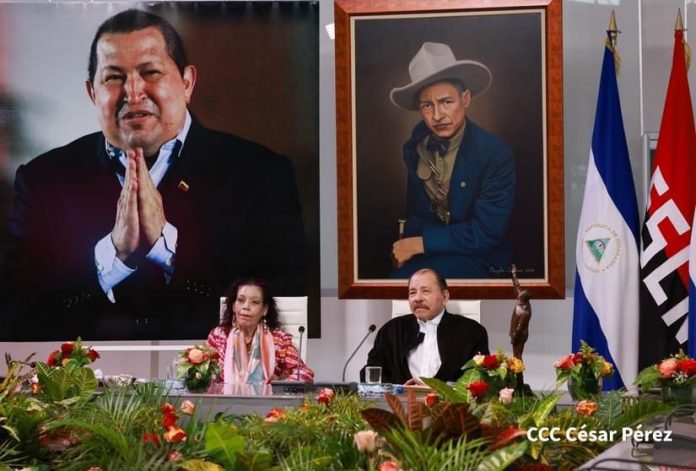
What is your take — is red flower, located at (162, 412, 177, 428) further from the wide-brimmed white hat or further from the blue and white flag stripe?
the wide-brimmed white hat

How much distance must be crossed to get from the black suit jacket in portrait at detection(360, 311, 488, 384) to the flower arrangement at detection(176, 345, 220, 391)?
1.22 metres

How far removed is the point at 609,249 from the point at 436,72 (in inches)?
58.0

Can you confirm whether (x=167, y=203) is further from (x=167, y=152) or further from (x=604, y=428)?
(x=604, y=428)

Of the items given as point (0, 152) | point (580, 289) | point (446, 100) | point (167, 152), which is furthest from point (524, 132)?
point (0, 152)

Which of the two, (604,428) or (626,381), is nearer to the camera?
(604,428)

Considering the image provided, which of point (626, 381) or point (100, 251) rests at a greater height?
point (100, 251)

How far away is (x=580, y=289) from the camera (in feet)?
19.0

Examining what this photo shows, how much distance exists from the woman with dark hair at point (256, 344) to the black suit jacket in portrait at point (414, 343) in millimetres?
444

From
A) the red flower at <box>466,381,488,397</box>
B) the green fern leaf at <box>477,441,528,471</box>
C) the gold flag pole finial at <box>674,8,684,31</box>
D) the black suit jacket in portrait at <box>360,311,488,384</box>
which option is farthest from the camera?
the gold flag pole finial at <box>674,8,684,31</box>

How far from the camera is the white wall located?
6.30m

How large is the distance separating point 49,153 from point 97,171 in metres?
0.33

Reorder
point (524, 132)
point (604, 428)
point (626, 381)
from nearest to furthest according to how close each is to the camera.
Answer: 1. point (604, 428)
2. point (626, 381)
3. point (524, 132)

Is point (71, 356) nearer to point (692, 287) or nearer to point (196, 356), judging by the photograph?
point (196, 356)

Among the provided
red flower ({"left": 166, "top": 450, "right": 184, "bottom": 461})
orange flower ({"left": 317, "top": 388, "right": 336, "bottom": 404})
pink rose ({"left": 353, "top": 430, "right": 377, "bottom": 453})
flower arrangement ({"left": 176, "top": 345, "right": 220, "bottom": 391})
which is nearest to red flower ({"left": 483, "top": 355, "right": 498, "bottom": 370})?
orange flower ({"left": 317, "top": 388, "right": 336, "bottom": 404})
